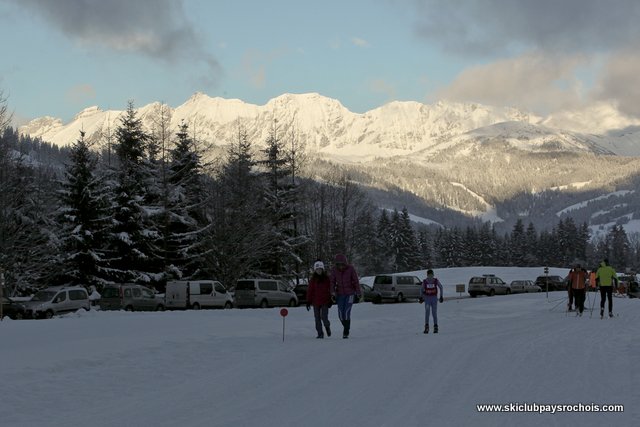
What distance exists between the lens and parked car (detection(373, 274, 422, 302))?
1745 inches

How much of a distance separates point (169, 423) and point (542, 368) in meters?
6.41

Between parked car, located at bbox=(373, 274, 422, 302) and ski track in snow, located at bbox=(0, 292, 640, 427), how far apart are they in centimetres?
2598

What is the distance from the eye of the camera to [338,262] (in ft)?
55.5

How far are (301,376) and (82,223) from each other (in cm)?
3098

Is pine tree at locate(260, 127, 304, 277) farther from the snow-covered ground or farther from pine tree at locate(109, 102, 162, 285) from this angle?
the snow-covered ground

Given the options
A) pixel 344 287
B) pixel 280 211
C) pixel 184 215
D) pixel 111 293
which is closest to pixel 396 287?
pixel 280 211

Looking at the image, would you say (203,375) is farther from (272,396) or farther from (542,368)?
(542,368)

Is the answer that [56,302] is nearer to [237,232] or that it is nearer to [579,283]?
[237,232]

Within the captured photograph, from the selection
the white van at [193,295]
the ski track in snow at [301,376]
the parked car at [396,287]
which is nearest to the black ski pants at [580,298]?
the ski track in snow at [301,376]

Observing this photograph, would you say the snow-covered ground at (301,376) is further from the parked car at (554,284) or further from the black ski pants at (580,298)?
the parked car at (554,284)

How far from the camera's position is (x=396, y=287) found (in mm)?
44469

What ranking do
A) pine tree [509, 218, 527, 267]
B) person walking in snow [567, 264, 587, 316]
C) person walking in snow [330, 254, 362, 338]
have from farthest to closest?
pine tree [509, 218, 527, 267] < person walking in snow [567, 264, 587, 316] < person walking in snow [330, 254, 362, 338]

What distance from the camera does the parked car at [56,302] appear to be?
3123 cm

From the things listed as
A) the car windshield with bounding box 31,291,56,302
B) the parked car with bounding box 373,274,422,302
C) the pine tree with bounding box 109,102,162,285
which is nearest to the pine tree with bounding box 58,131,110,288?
the pine tree with bounding box 109,102,162,285
